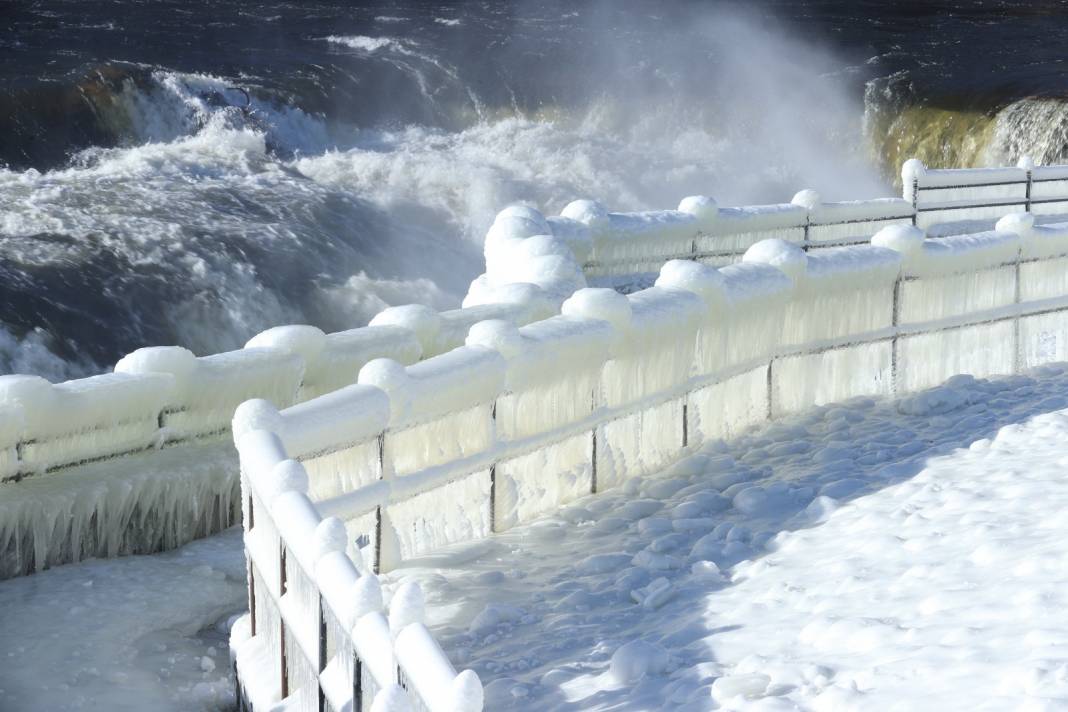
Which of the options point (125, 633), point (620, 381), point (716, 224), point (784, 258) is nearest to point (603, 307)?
point (620, 381)

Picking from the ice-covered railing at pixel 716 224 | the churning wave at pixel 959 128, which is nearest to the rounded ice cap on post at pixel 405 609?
the ice-covered railing at pixel 716 224

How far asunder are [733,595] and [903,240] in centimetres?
358

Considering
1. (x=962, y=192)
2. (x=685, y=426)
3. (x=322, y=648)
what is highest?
(x=962, y=192)

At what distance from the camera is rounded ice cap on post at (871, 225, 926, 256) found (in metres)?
8.23

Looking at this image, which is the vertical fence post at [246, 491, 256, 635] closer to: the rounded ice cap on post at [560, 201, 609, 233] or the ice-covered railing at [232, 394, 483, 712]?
the ice-covered railing at [232, 394, 483, 712]

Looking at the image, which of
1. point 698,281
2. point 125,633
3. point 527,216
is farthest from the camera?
point 527,216

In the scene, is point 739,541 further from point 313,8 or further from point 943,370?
point 313,8

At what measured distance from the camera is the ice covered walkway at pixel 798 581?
4383 millimetres

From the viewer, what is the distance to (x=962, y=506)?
599 cm

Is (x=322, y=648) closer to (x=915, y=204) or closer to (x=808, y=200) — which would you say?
(x=808, y=200)

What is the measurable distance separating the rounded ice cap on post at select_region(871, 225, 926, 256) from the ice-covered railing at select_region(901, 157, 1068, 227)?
3158 millimetres

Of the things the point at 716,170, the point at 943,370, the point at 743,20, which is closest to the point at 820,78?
the point at 716,170

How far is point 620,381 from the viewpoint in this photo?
6.98 meters

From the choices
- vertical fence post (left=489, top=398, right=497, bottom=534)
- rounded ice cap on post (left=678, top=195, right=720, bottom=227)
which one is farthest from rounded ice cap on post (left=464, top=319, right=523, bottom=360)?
rounded ice cap on post (left=678, top=195, right=720, bottom=227)
